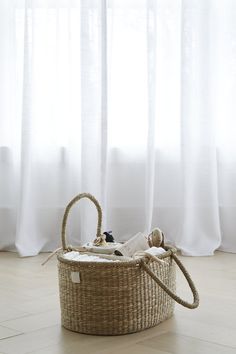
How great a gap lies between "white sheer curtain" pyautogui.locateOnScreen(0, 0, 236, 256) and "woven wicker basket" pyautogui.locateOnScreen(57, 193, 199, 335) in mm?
1287

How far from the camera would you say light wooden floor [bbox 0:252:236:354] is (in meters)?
1.53

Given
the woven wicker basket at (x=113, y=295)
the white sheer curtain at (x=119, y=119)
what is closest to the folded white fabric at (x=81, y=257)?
the woven wicker basket at (x=113, y=295)

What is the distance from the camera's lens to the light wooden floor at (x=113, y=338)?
153cm

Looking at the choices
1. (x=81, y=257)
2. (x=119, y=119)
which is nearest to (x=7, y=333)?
(x=81, y=257)

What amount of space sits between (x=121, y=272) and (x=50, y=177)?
1.54m

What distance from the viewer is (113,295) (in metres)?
1.62

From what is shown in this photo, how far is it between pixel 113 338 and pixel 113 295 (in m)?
0.11

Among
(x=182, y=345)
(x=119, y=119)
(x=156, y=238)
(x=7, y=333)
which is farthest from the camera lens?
(x=119, y=119)

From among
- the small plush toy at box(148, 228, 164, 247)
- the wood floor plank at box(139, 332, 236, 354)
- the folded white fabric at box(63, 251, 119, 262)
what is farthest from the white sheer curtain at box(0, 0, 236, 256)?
the wood floor plank at box(139, 332, 236, 354)

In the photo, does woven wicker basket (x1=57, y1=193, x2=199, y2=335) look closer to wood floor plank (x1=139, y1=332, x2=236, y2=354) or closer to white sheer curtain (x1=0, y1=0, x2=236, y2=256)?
wood floor plank (x1=139, y1=332, x2=236, y2=354)

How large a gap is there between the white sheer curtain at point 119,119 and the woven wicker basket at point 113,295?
1.29 metres

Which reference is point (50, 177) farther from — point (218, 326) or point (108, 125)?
point (218, 326)

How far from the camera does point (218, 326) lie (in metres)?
1.70

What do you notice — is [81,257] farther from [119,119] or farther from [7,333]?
[119,119]
